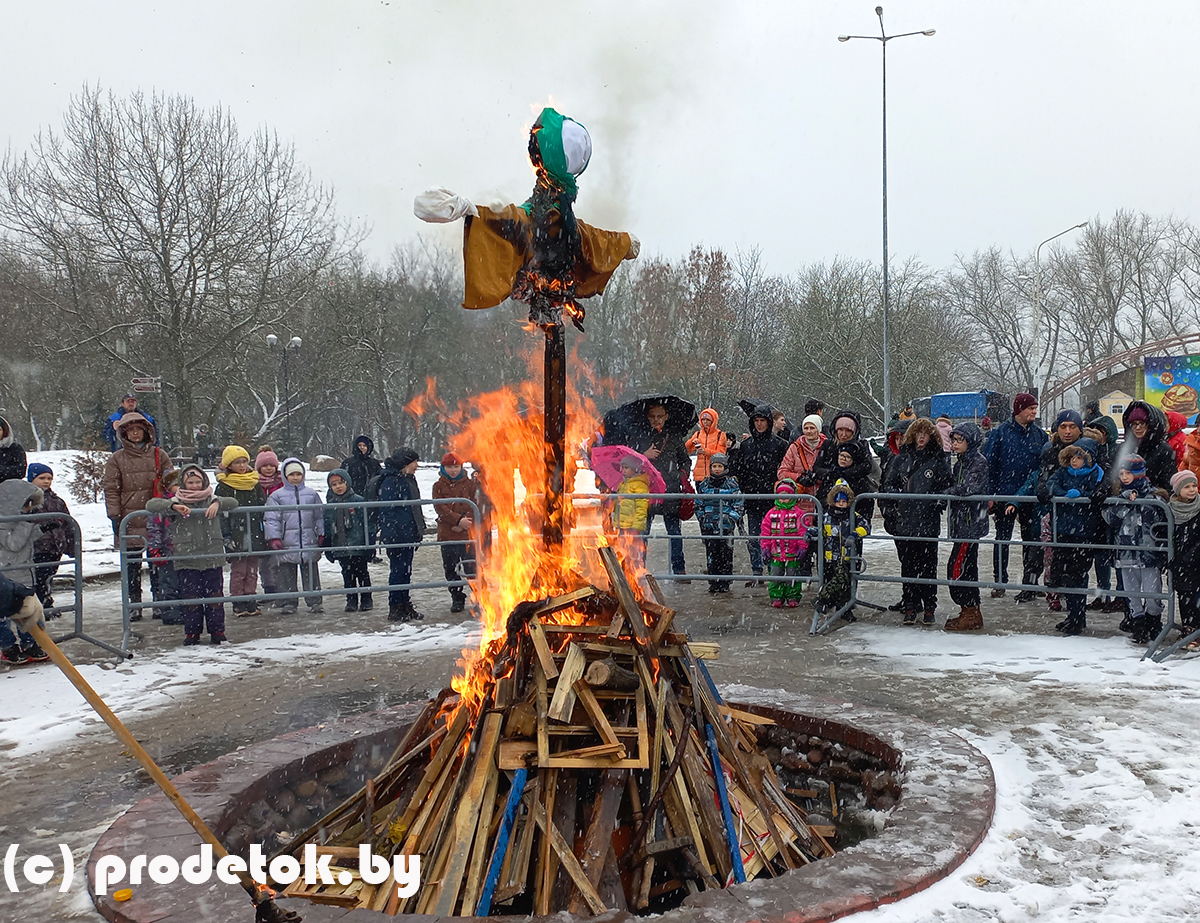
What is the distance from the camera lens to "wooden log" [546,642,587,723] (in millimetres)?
3506

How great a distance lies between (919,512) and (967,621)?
1.04m

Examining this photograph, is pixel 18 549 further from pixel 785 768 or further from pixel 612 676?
pixel 785 768

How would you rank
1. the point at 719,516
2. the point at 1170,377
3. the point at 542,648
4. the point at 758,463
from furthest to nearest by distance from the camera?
the point at 1170,377, the point at 758,463, the point at 719,516, the point at 542,648

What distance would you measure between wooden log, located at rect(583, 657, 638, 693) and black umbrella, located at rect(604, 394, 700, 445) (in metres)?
6.64

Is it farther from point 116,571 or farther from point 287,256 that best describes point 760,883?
point 287,256

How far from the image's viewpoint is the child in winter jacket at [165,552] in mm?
9016

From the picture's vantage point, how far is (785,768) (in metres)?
5.04

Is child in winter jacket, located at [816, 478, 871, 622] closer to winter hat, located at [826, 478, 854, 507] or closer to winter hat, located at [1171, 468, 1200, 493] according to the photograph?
winter hat, located at [826, 478, 854, 507]

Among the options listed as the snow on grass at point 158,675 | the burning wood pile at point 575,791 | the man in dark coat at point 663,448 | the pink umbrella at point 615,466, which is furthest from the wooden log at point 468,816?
the man in dark coat at point 663,448

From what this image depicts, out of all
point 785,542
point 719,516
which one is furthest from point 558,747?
point 719,516

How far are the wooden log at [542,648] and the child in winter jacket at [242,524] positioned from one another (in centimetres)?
614

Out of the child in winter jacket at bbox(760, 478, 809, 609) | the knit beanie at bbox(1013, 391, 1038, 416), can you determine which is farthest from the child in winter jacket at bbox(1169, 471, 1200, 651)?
the child in winter jacket at bbox(760, 478, 809, 609)

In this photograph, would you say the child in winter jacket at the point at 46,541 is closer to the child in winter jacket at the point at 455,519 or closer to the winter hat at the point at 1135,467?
the child in winter jacket at the point at 455,519

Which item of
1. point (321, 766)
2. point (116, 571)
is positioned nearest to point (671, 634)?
point (321, 766)
